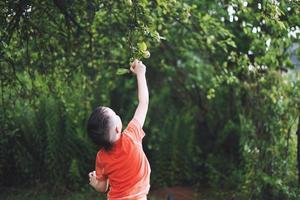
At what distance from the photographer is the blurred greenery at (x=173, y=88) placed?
571 cm

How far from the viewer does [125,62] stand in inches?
298

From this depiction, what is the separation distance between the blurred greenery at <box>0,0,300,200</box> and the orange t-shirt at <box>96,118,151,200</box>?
107cm

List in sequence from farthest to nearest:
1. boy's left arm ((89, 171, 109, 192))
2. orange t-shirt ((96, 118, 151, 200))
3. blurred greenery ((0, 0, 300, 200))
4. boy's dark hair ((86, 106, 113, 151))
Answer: blurred greenery ((0, 0, 300, 200)), boy's left arm ((89, 171, 109, 192)), orange t-shirt ((96, 118, 151, 200)), boy's dark hair ((86, 106, 113, 151))

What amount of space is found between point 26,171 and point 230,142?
Result: 2.86 metres

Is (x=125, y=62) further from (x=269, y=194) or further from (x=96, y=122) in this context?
(x=96, y=122)

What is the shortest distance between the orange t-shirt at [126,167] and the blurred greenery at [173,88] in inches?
42.2

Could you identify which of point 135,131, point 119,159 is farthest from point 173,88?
point 119,159

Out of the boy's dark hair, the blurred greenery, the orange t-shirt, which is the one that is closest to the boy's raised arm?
the orange t-shirt

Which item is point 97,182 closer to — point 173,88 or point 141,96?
point 141,96

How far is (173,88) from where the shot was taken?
9070mm

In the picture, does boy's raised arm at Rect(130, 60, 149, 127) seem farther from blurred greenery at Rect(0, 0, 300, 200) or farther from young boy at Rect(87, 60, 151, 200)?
blurred greenery at Rect(0, 0, 300, 200)

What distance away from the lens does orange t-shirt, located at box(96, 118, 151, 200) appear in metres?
3.70

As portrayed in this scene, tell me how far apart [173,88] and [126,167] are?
5.43 m

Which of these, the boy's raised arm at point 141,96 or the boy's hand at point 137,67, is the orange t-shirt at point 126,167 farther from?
the boy's hand at point 137,67
